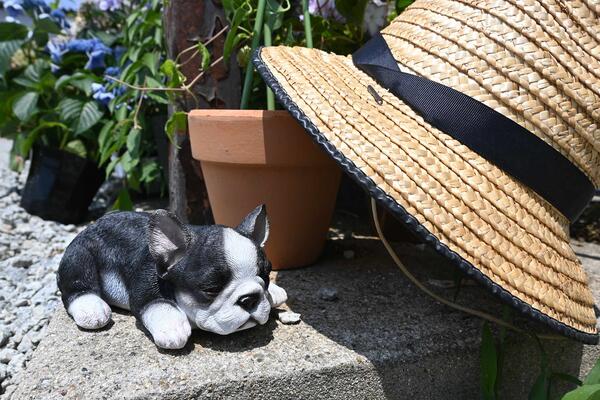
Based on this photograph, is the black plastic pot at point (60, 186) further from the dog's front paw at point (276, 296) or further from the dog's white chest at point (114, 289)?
the dog's front paw at point (276, 296)

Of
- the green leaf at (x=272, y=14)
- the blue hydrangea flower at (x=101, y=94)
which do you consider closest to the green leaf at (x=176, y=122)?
the green leaf at (x=272, y=14)

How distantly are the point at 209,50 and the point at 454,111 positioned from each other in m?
0.88

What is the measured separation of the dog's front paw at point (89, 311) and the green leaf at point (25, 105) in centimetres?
158

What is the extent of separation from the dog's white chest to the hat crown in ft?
2.34

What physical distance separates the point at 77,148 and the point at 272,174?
146 centimetres

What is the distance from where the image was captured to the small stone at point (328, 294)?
137cm

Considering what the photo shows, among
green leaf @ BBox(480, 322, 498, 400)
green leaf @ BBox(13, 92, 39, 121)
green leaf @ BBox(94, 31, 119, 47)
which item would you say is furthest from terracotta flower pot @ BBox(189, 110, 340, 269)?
green leaf @ BBox(94, 31, 119, 47)

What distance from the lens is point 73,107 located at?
2449 mm

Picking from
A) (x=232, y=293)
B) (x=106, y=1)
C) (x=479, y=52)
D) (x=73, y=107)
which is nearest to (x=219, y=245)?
(x=232, y=293)

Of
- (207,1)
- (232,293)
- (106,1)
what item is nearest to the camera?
(232,293)

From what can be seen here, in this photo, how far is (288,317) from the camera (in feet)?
4.09

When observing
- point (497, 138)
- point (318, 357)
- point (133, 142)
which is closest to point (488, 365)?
point (318, 357)

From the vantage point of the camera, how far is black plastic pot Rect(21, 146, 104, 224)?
2.45 meters

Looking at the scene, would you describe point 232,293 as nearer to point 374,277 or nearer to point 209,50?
point 374,277
